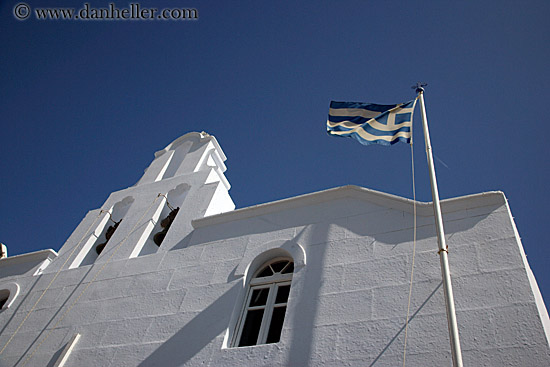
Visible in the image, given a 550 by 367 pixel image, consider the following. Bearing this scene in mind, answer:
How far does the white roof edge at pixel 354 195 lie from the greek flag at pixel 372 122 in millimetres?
974

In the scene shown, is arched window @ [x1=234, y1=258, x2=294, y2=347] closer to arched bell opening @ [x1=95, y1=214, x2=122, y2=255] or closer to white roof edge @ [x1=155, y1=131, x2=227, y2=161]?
arched bell opening @ [x1=95, y1=214, x2=122, y2=255]

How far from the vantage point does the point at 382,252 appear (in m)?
7.53

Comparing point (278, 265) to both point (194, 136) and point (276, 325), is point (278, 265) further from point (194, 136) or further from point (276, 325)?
point (194, 136)

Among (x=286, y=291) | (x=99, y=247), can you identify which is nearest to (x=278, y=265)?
(x=286, y=291)

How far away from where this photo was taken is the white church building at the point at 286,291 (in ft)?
20.3

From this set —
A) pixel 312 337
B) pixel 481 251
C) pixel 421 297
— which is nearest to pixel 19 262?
pixel 312 337

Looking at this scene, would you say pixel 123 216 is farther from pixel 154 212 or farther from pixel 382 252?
pixel 382 252

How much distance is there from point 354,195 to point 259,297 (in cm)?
258

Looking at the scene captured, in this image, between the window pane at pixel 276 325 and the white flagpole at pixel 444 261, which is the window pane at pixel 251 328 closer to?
the window pane at pixel 276 325

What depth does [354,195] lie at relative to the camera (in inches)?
348

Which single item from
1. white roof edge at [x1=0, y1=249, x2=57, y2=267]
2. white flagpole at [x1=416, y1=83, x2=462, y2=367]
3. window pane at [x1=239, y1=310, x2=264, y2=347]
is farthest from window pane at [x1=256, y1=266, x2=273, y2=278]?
white roof edge at [x1=0, y1=249, x2=57, y2=267]

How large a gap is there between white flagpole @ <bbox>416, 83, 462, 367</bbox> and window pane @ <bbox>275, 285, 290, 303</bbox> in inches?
110

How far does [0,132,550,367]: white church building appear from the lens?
20.3 ft

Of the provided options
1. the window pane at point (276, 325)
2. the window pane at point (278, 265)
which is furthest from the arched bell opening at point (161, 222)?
the window pane at point (276, 325)
